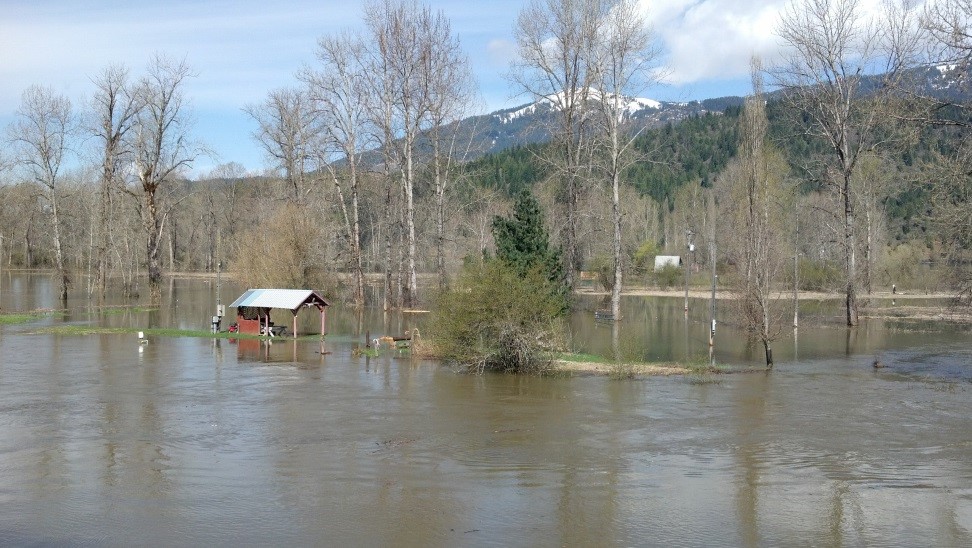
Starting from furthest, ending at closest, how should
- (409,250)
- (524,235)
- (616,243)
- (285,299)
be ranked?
(409,250)
(616,243)
(524,235)
(285,299)

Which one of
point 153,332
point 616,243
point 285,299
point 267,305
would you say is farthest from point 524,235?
point 153,332

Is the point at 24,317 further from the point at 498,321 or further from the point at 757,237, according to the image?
the point at 757,237

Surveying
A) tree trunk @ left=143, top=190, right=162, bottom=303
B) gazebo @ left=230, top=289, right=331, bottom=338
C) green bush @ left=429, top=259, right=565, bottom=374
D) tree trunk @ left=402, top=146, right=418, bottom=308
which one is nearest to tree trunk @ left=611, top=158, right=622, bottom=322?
tree trunk @ left=402, top=146, right=418, bottom=308

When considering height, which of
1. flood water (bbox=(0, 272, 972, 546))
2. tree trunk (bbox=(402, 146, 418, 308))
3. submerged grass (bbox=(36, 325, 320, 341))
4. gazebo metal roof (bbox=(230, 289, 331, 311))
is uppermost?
tree trunk (bbox=(402, 146, 418, 308))

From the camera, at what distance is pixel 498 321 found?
81.4ft

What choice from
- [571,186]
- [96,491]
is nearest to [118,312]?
[571,186]

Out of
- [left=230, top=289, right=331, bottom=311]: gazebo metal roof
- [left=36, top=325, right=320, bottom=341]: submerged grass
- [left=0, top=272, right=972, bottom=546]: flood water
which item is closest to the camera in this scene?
[left=0, top=272, right=972, bottom=546]: flood water

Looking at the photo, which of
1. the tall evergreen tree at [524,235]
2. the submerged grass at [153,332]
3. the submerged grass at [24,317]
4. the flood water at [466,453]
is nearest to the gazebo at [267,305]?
the submerged grass at [153,332]

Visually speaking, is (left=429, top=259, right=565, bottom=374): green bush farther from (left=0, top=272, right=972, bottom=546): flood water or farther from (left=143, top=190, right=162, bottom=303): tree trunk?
(left=143, top=190, right=162, bottom=303): tree trunk

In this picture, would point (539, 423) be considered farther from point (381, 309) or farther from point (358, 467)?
point (381, 309)

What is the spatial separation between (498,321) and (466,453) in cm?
876

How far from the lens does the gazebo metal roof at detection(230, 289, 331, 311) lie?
32188mm

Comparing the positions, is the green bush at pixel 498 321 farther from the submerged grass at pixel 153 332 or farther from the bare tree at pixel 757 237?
the submerged grass at pixel 153 332

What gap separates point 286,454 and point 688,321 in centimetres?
3216
